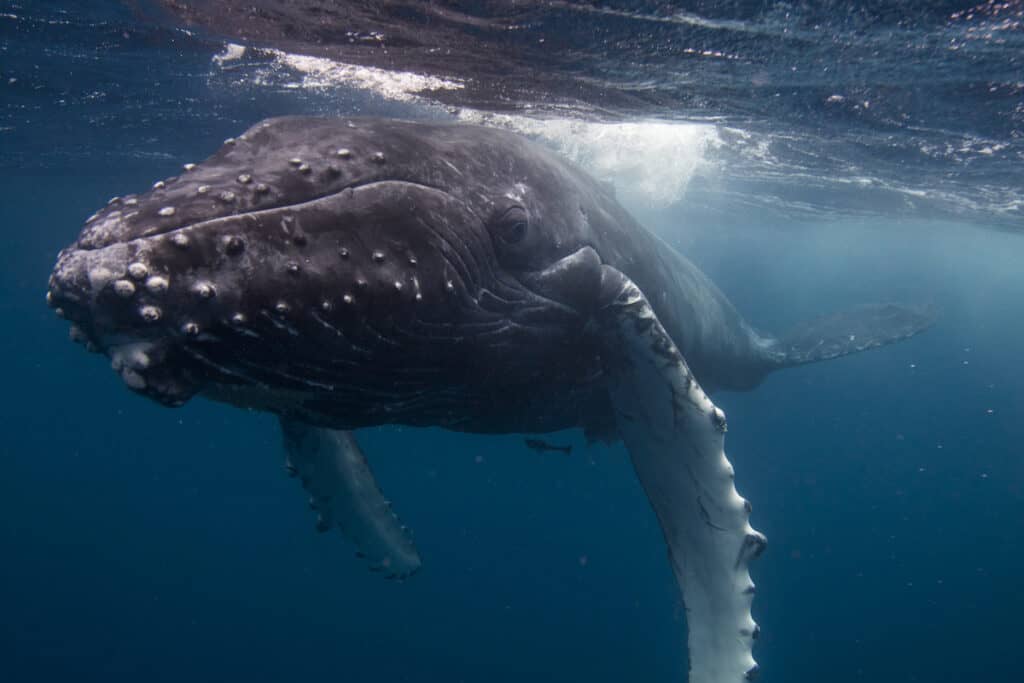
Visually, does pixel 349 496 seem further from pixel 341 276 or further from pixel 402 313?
pixel 341 276

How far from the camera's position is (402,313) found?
4203mm

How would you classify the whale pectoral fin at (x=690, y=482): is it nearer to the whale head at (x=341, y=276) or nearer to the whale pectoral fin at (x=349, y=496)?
the whale head at (x=341, y=276)

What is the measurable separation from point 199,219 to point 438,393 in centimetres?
256

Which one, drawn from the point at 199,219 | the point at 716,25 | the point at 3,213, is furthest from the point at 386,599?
the point at 3,213

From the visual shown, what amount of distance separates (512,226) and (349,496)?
419cm

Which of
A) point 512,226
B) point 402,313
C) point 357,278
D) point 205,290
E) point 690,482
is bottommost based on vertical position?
point 690,482

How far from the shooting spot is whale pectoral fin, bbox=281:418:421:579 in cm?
736

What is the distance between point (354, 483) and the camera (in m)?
7.75

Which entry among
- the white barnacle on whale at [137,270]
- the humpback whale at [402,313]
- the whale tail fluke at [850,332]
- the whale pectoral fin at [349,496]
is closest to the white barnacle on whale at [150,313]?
the humpback whale at [402,313]

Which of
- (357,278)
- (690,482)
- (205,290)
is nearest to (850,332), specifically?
(690,482)

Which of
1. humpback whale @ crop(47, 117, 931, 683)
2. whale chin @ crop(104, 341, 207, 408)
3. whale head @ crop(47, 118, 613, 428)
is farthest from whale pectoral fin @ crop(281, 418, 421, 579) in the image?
whale chin @ crop(104, 341, 207, 408)

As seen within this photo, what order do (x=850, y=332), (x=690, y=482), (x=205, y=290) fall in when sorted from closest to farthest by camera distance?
(x=205, y=290) < (x=690, y=482) < (x=850, y=332)

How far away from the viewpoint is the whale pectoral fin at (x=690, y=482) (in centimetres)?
579

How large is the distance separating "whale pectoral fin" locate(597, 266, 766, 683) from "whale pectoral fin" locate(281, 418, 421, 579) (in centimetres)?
338
